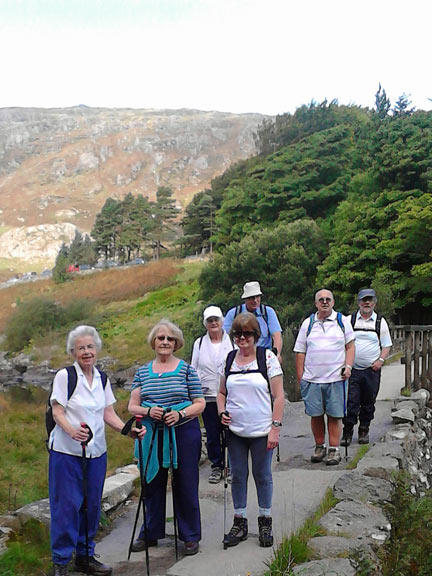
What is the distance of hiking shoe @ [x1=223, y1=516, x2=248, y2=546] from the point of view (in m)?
4.83

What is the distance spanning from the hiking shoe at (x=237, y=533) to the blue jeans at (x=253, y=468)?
7 cm

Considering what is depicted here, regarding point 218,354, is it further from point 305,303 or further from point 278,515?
point 305,303

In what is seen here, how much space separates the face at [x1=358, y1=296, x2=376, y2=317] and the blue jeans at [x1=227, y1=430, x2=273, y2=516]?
11.3ft

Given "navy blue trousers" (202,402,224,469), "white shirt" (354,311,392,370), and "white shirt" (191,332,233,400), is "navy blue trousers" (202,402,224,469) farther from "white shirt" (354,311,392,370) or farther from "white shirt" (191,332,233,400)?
"white shirt" (354,311,392,370)

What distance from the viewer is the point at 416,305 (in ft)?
92.3

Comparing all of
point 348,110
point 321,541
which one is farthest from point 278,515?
point 348,110

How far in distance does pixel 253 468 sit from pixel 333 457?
2633mm

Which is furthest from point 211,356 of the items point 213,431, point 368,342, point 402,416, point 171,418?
point 402,416

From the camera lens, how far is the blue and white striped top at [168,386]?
4.68 metres

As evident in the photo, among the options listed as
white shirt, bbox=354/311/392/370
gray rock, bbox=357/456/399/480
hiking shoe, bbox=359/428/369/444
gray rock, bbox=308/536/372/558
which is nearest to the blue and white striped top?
gray rock, bbox=308/536/372/558

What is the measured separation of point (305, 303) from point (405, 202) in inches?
254

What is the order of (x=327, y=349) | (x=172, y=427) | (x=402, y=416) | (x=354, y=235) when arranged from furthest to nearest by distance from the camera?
(x=354, y=235), (x=402, y=416), (x=327, y=349), (x=172, y=427)

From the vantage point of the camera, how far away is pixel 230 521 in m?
5.63

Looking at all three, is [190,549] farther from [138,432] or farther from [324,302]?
[324,302]
